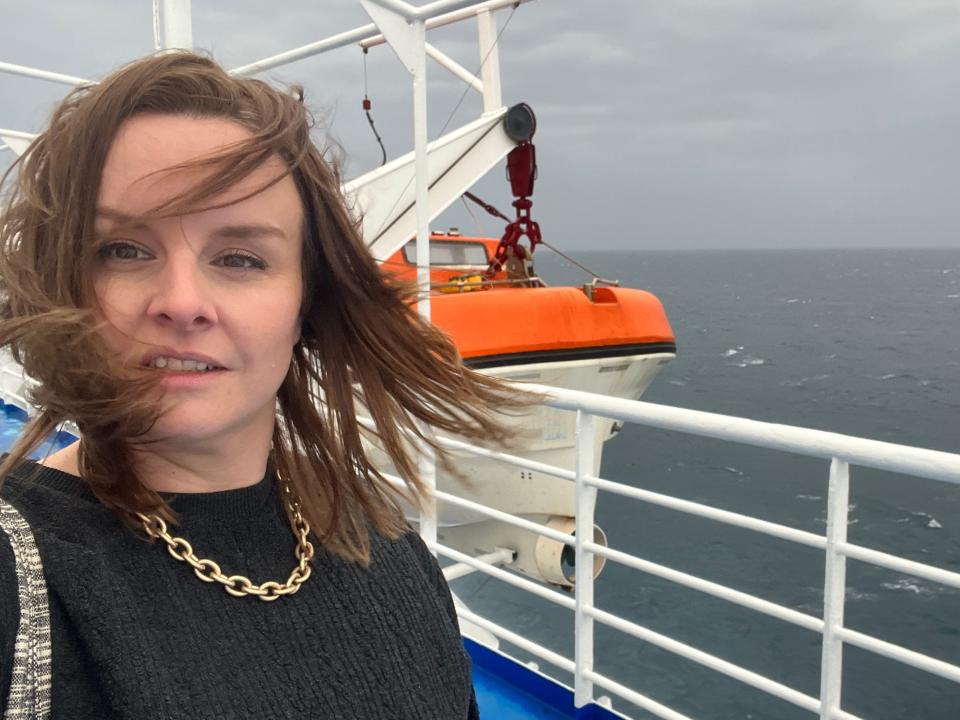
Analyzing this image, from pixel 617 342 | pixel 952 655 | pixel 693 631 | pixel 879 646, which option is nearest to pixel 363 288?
pixel 879 646

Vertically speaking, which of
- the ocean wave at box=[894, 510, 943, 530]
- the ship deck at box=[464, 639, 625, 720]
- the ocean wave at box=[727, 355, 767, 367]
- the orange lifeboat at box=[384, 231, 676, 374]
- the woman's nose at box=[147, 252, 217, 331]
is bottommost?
the ocean wave at box=[894, 510, 943, 530]

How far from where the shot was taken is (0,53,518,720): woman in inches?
25.7

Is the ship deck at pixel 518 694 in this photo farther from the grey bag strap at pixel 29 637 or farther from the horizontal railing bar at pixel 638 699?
the grey bag strap at pixel 29 637

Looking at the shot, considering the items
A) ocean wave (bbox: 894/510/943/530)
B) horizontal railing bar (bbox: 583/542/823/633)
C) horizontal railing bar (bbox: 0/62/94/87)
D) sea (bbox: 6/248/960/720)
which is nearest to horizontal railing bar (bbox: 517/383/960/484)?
horizontal railing bar (bbox: 583/542/823/633)

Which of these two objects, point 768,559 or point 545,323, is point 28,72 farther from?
point 768,559

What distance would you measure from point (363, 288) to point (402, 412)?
0.65 ft

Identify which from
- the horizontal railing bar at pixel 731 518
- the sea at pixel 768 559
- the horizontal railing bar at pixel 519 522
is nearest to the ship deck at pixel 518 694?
the horizontal railing bar at pixel 519 522

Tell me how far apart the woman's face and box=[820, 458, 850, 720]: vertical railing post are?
3.70 feet

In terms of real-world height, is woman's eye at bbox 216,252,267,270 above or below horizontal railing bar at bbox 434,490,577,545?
above

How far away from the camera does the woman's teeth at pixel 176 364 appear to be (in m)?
0.71

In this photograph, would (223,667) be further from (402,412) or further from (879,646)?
(879,646)

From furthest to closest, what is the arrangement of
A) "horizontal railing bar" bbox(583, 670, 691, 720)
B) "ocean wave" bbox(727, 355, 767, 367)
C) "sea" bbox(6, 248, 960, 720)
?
"ocean wave" bbox(727, 355, 767, 367) → "sea" bbox(6, 248, 960, 720) → "horizontal railing bar" bbox(583, 670, 691, 720)

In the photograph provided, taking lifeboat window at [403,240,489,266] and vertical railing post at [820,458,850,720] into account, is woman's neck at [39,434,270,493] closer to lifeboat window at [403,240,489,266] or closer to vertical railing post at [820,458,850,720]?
→ vertical railing post at [820,458,850,720]

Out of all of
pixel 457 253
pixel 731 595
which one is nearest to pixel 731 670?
pixel 731 595
